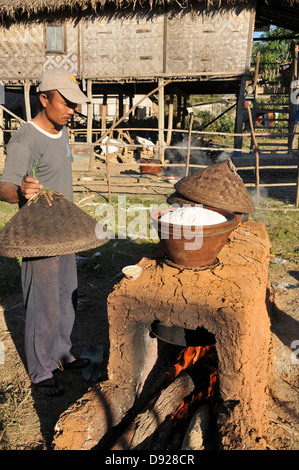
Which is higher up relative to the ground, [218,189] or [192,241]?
[218,189]

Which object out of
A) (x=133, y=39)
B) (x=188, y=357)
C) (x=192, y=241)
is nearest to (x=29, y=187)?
(x=192, y=241)

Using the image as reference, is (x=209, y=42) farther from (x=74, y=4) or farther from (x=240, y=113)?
(x=74, y=4)

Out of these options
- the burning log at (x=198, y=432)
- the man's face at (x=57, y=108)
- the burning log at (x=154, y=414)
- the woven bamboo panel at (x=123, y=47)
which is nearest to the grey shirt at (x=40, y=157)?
the man's face at (x=57, y=108)

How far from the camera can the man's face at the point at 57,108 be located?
2.69 metres

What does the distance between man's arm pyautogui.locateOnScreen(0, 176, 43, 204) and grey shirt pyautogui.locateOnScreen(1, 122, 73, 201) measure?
0.15 feet

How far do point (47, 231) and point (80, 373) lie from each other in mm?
1528

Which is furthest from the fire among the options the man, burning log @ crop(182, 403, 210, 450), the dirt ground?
the man

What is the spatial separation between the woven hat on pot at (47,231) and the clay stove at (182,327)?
0.45m

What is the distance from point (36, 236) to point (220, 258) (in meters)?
1.47

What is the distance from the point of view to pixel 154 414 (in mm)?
2285

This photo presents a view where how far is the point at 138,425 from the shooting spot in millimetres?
2205

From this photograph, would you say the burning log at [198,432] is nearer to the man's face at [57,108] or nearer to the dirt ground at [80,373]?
the dirt ground at [80,373]
